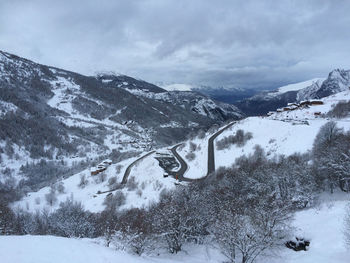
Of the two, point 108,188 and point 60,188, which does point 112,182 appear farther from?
point 60,188

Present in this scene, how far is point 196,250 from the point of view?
19.2 m

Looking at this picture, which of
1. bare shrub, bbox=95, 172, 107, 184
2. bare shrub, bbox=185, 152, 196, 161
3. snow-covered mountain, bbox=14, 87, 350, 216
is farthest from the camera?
bare shrub, bbox=95, 172, 107, 184

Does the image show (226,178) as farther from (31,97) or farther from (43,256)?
(31,97)

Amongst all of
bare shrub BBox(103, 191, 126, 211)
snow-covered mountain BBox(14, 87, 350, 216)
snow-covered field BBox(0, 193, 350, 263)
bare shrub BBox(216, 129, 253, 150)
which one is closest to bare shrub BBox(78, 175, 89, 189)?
snow-covered mountain BBox(14, 87, 350, 216)

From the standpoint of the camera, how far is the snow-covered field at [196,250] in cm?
1262

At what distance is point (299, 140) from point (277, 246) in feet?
111

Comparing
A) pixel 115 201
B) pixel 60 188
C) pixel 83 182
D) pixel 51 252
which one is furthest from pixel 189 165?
pixel 51 252

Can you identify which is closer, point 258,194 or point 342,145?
point 258,194

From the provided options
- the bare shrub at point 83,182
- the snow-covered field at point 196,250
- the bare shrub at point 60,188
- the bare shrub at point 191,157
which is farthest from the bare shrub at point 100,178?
the snow-covered field at point 196,250

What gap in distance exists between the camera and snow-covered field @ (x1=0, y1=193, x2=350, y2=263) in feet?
41.4

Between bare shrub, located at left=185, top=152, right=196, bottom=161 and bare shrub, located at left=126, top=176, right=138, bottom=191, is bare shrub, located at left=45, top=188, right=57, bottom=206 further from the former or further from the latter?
bare shrub, located at left=185, top=152, right=196, bottom=161

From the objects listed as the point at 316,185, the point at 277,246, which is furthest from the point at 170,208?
→ the point at 316,185

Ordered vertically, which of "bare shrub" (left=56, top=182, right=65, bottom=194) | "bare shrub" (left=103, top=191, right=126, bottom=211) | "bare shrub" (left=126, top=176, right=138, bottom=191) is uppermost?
"bare shrub" (left=126, top=176, right=138, bottom=191)

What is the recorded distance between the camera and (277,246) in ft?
55.5
